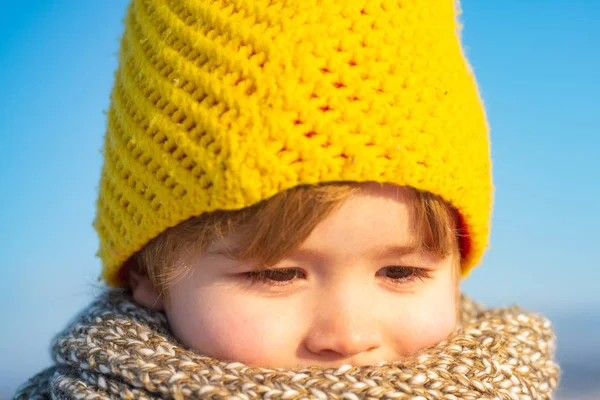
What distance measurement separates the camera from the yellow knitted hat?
4.40ft

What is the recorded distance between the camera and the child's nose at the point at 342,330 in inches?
54.6

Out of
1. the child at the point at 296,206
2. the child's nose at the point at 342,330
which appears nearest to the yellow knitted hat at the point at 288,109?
the child at the point at 296,206

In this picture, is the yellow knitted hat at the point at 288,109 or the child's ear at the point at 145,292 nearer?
the yellow knitted hat at the point at 288,109

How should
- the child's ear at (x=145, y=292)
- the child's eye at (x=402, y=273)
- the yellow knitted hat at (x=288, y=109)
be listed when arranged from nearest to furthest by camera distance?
1. the yellow knitted hat at (x=288, y=109)
2. the child's eye at (x=402, y=273)
3. the child's ear at (x=145, y=292)

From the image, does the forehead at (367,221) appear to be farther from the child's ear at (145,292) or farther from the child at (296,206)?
the child's ear at (145,292)

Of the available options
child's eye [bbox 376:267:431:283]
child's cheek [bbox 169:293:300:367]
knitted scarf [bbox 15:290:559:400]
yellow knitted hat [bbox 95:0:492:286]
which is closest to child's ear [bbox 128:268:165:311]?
knitted scarf [bbox 15:290:559:400]

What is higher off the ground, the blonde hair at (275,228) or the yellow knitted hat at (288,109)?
the yellow knitted hat at (288,109)

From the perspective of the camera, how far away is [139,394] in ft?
4.54

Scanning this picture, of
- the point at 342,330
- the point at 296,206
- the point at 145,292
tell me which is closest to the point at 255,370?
the point at 342,330

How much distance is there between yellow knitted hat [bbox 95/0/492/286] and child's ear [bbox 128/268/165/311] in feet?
0.44

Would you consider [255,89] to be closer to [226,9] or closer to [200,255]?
[226,9]

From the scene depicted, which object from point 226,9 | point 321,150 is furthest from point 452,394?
point 226,9

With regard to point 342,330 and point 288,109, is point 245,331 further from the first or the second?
point 288,109

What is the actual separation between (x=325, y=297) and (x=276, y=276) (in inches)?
4.4
